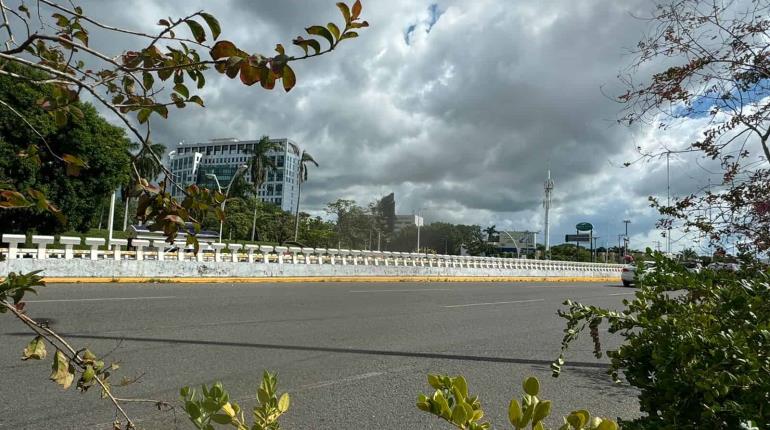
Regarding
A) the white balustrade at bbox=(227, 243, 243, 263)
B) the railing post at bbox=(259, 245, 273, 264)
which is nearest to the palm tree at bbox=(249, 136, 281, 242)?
the railing post at bbox=(259, 245, 273, 264)

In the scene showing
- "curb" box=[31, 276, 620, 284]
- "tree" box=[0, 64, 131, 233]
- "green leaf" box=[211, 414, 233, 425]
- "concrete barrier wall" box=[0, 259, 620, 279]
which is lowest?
"curb" box=[31, 276, 620, 284]

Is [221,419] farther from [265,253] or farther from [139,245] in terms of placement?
[265,253]

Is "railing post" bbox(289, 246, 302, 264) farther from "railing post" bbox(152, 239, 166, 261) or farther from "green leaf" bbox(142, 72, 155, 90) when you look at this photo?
"green leaf" bbox(142, 72, 155, 90)

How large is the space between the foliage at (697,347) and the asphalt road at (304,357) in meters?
2.06

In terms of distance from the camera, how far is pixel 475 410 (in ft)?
4.65

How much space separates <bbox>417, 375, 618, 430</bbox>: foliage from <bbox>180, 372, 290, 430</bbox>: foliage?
449 mm

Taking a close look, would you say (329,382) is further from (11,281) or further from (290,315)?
(290,315)

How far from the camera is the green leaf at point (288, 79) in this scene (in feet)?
4.95

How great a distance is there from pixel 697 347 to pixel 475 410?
1.07m

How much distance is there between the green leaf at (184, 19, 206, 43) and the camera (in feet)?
5.41

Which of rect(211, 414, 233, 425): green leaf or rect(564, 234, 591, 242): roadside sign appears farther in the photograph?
rect(564, 234, 591, 242): roadside sign

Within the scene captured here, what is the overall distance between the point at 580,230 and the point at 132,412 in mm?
84664

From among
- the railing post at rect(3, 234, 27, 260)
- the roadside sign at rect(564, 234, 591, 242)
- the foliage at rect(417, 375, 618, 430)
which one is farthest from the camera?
the roadside sign at rect(564, 234, 591, 242)

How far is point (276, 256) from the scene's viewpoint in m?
20.5
